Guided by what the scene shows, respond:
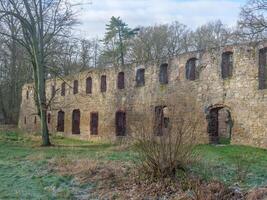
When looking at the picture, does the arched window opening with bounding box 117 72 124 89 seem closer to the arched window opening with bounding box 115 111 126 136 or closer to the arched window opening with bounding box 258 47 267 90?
the arched window opening with bounding box 115 111 126 136

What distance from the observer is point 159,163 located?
397 inches

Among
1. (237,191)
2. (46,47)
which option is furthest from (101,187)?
(46,47)

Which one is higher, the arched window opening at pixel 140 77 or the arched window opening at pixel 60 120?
the arched window opening at pixel 140 77

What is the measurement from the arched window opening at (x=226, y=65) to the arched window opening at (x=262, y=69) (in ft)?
5.75

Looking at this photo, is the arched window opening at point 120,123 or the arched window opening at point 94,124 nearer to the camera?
the arched window opening at point 120,123

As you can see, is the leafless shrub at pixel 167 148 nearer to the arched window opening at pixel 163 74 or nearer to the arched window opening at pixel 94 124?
the arched window opening at pixel 163 74

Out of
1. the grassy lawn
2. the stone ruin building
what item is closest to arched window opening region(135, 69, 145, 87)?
the stone ruin building

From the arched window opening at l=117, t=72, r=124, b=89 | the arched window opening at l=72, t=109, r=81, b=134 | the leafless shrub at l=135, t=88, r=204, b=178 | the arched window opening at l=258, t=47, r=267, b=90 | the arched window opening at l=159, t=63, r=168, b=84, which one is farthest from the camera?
the arched window opening at l=72, t=109, r=81, b=134

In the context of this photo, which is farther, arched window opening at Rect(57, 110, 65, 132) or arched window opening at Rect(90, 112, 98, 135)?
arched window opening at Rect(57, 110, 65, 132)

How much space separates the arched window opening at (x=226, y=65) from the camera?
19953 millimetres

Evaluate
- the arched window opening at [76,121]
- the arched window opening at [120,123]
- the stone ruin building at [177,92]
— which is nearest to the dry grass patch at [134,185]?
the stone ruin building at [177,92]

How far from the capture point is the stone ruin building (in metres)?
18.5

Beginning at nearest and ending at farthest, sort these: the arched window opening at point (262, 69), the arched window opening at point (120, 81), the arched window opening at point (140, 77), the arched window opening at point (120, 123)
A: 1. the arched window opening at point (262, 69)
2. the arched window opening at point (140, 77)
3. the arched window opening at point (120, 123)
4. the arched window opening at point (120, 81)

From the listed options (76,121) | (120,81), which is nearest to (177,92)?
(120,81)
